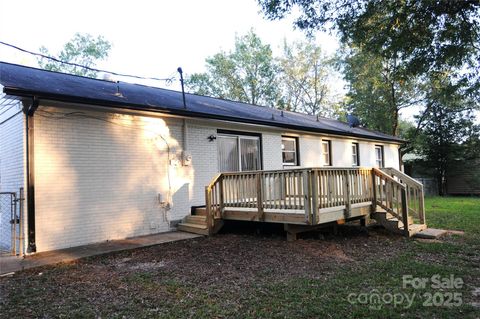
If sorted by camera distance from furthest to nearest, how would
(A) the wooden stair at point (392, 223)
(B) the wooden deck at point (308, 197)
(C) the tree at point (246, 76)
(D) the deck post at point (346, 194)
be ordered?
1. (C) the tree at point (246, 76)
2. (A) the wooden stair at point (392, 223)
3. (D) the deck post at point (346, 194)
4. (B) the wooden deck at point (308, 197)

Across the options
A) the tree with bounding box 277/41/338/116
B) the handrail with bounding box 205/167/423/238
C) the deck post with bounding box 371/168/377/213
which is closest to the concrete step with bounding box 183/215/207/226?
the handrail with bounding box 205/167/423/238

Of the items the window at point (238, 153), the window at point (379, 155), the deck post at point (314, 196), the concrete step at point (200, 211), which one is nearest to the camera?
the deck post at point (314, 196)

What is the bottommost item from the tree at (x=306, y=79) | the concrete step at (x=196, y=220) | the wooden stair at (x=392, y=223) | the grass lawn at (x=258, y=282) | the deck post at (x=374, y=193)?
the grass lawn at (x=258, y=282)

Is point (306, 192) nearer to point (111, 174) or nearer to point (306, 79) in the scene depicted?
point (111, 174)

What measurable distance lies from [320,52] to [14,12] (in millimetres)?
29331

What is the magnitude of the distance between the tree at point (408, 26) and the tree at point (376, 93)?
595 inches

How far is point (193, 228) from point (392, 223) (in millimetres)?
4828

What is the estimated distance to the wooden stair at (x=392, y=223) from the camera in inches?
320

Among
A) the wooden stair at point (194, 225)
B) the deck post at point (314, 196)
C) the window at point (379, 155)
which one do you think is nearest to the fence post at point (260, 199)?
the deck post at point (314, 196)

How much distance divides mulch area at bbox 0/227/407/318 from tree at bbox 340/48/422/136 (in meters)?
18.4

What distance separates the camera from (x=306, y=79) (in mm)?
36031

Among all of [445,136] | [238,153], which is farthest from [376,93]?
[238,153]

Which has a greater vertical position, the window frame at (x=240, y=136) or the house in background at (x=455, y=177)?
the window frame at (x=240, y=136)

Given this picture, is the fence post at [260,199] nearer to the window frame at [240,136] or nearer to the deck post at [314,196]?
the deck post at [314,196]
